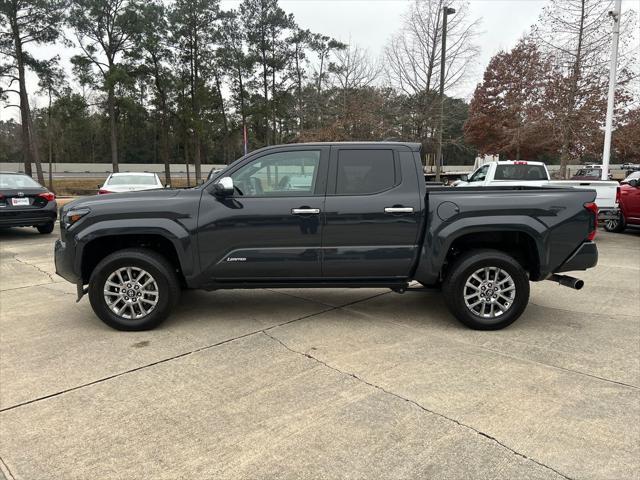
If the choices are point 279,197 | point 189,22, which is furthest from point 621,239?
point 189,22

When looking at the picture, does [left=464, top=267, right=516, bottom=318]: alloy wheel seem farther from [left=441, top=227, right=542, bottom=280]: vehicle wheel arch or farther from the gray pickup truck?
[left=441, top=227, right=542, bottom=280]: vehicle wheel arch

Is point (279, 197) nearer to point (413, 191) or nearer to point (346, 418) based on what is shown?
point (413, 191)

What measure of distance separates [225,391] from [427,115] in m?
18.0

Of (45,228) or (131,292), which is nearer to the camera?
(131,292)

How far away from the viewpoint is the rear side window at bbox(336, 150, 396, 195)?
4621mm

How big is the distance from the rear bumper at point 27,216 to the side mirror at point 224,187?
7746mm

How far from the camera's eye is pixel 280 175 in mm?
4680

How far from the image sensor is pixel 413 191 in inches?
181

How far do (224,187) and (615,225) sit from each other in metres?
11.6

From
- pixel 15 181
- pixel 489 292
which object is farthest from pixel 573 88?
pixel 15 181

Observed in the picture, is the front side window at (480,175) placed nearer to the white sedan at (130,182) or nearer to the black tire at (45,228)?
the white sedan at (130,182)

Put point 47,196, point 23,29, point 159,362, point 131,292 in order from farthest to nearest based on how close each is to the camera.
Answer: point 23,29, point 47,196, point 131,292, point 159,362

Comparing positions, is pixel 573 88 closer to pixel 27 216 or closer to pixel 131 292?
pixel 131 292

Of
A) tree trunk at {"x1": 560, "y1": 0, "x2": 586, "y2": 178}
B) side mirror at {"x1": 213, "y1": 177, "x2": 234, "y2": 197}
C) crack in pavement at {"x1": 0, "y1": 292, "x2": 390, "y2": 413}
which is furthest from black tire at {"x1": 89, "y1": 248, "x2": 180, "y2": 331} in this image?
tree trunk at {"x1": 560, "y1": 0, "x2": 586, "y2": 178}
